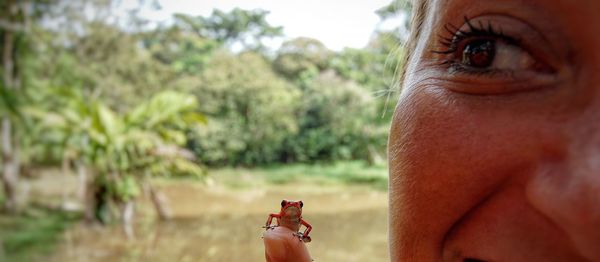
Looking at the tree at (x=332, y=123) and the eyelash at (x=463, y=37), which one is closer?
the eyelash at (x=463, y=37)

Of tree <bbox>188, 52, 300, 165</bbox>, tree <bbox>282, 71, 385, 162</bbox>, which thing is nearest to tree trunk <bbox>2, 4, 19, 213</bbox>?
tree <bbox>188, 52, 300, 165</bbox>

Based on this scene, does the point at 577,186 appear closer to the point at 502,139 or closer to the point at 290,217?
the point at 502,139

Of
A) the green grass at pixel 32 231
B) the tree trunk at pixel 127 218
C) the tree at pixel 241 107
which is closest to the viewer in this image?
the green grass at pixel 32 231

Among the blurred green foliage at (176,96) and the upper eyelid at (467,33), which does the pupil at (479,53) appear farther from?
the blurred green foliage at (176,96)

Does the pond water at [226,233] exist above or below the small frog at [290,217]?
below

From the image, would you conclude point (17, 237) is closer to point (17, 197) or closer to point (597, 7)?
point (17, 197)

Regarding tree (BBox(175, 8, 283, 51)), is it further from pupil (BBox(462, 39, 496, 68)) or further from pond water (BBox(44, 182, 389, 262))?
pupil (BBox(462, 39, 496, 68))

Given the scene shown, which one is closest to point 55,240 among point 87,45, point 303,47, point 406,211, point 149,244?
point 149,244

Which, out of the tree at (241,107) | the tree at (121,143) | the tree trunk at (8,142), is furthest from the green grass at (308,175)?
the tree at (121,143)
